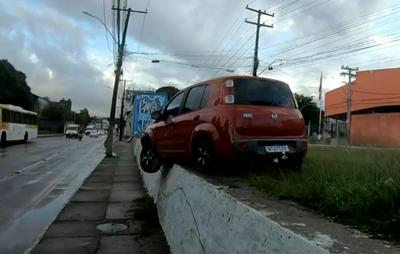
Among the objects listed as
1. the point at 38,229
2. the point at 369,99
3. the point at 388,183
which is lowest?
the point at 38,229

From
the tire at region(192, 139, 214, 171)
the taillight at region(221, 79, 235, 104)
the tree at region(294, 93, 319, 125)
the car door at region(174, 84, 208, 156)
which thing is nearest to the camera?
the taillight at region(221, 79, 235, 104)

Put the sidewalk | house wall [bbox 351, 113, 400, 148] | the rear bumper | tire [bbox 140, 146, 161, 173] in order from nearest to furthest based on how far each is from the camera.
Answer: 1. the rear bumper
2. the sidewalk
3. tire [bbox 140, 146, 161, 173]
4. house wall [bbox 351, 113, 400, 148]

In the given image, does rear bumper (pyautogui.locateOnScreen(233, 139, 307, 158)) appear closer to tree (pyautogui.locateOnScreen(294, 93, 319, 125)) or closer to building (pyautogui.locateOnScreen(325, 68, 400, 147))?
building (pyautogui.locateOnScreen(325, 68, 400, 147))

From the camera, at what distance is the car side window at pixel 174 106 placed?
10120mm

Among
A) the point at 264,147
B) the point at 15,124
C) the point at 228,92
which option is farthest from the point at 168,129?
the point at 15,124

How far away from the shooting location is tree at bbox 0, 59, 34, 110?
73.0 meters

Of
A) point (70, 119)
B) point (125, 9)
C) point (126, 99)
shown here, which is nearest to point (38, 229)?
point (125, 9)

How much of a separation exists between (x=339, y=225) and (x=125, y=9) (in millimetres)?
30531

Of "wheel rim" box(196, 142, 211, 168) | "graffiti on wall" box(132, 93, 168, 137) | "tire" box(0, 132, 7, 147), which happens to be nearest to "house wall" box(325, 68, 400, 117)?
"graffiti on wall" box(132, 93, 168, 137)

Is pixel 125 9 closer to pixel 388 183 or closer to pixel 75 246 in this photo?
pixel 75 246

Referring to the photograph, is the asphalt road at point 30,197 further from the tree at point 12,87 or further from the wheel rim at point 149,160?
the tree at point 12,87

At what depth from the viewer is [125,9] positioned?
33281 mm

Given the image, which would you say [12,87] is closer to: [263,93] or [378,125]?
[378,125]

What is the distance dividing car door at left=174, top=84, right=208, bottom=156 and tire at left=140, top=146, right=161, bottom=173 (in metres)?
1.69
